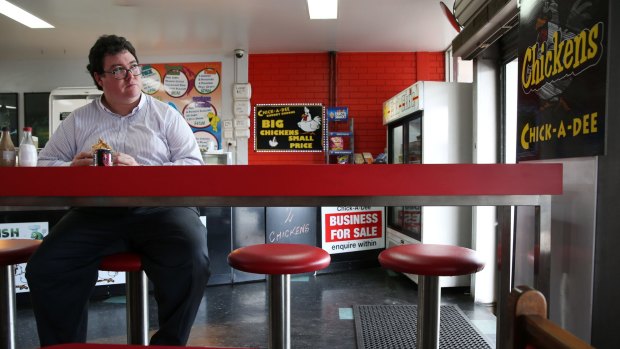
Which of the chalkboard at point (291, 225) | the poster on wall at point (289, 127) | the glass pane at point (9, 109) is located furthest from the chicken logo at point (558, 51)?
the glass pane at point (9, 109)

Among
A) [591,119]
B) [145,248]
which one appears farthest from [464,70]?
[145,248]

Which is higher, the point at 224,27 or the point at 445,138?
the point at 224,27

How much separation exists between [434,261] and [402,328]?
5.29ft

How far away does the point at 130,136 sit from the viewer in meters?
1.89

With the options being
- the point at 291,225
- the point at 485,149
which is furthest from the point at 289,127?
the point at 485,149

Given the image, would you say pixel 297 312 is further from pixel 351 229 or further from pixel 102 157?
pixel 102 157

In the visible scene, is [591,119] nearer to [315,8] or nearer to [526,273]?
[526,273]

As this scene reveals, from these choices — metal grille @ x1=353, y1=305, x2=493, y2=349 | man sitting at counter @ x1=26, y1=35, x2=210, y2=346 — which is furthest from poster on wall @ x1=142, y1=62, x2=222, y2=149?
man sitting at counter @ x1=26, y1=35, x2=210, y2=346

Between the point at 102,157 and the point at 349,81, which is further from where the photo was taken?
the point at 349,81

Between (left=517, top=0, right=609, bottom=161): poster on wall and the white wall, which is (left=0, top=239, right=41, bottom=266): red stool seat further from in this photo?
the white wall

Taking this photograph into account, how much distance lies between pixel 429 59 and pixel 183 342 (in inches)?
229

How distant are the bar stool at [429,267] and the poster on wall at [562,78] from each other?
574 mm

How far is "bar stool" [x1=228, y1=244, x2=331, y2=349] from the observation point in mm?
1378

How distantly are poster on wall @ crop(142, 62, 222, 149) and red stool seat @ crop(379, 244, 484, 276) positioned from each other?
521cm
